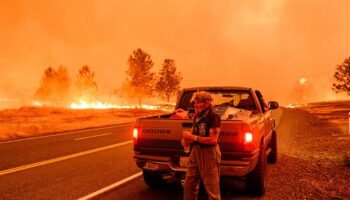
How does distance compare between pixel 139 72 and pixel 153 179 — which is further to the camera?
pixel 139 72

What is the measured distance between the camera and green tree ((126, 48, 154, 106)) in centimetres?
7638

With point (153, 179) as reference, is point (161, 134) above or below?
above

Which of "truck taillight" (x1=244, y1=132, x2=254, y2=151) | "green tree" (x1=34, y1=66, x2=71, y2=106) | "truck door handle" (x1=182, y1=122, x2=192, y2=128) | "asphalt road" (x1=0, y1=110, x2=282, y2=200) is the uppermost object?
"green tree" (x1=34, y1=66, x2=71, y2=106)

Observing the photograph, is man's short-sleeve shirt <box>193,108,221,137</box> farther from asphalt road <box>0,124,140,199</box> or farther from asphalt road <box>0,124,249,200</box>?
asphalt road <box>0,124,140,199</box>

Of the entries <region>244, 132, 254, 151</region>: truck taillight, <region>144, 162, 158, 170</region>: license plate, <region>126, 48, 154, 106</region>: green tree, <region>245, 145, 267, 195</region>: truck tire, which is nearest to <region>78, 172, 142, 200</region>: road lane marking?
<region>144, 162, 158, 170</region>: license plate

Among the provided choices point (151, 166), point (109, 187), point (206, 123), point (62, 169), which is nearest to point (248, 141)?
point (206, 123)

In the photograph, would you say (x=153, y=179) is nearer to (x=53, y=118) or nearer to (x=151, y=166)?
(x=151, y=166)

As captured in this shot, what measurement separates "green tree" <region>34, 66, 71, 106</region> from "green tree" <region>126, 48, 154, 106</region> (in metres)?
18.1

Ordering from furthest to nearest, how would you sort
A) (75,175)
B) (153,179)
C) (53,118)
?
(53,118) → (75,175) → (153,179)

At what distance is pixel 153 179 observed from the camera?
6453 mm

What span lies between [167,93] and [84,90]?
21.6 meters

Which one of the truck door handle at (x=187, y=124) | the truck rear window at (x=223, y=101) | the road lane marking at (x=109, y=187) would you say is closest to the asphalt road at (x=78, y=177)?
the road lane marking at (x=109, y=187)

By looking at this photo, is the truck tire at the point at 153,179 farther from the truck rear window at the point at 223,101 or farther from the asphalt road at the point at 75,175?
the truck rear window at the point at 223,101

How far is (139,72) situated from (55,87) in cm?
2306
